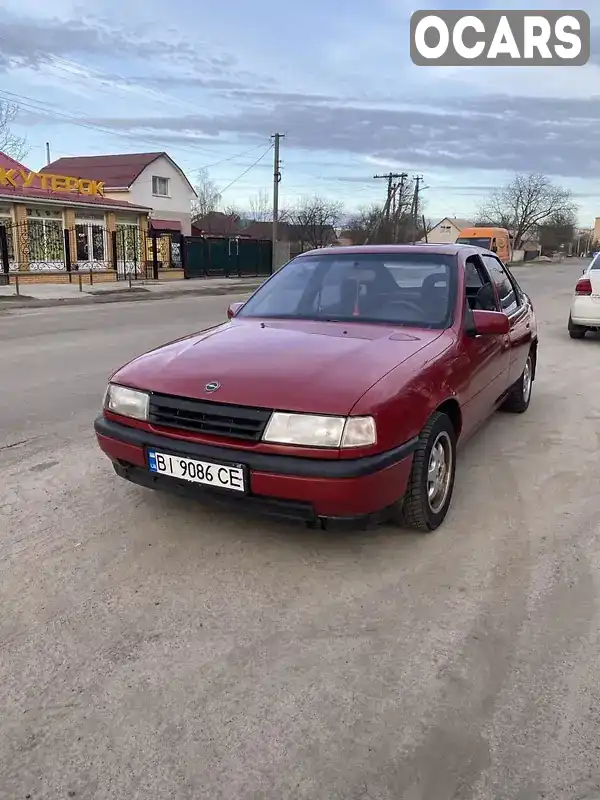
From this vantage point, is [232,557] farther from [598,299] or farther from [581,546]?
[598,299]

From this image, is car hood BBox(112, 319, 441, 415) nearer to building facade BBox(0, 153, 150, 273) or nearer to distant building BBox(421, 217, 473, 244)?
building facade BBox(0, 153, 150, 273)

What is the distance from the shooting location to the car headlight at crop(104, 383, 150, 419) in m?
3.32

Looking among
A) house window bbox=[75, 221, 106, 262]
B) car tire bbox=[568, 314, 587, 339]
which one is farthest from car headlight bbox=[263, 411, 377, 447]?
house window bbox=[75, 221, 106, 262]

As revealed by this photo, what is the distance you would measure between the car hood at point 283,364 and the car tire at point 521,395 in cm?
230

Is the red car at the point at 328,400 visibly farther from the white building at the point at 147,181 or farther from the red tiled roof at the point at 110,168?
the red tiled roof at the point at 110,168

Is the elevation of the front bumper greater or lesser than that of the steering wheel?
lesser

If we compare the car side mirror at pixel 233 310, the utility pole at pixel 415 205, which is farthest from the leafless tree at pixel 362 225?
the car side mirror at pixel 233 310

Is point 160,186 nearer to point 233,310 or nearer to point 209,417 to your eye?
point 233,310

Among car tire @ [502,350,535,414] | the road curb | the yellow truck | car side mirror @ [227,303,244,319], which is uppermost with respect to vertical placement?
the yellow truck

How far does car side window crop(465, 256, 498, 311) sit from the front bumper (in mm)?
1778

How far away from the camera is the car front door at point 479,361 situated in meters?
4.00

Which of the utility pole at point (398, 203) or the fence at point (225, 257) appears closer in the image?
the fence at point (225, 257)

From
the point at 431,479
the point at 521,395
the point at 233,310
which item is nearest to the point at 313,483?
the point at 431,479

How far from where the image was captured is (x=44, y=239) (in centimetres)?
2798
